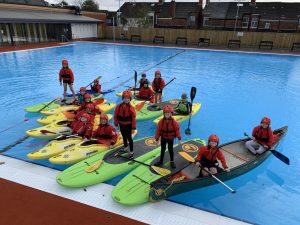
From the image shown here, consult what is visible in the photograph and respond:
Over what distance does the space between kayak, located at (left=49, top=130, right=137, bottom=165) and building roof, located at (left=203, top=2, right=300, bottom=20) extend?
37.1 metres

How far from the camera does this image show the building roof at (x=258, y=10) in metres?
36.1

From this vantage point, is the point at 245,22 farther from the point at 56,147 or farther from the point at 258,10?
the point at 56,147

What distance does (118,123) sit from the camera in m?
6.18

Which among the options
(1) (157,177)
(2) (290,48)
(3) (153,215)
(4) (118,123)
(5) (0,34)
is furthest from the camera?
(2) (290,48)

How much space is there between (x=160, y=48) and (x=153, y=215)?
88.3 ft

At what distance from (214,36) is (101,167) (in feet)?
98.2

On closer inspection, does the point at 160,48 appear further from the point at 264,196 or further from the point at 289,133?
the point at 264,196

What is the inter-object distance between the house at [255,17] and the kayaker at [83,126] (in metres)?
33.4

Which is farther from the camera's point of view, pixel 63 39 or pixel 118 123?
pixel 63 39

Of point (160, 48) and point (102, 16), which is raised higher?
point (102, 16)

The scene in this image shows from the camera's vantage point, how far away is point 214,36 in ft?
105

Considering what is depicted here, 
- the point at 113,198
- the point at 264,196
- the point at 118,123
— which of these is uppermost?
the point at 118,123

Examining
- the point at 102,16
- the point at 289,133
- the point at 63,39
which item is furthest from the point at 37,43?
the point at 289,133

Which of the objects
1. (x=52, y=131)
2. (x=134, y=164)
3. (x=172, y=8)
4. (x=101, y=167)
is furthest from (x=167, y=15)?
(x=101, y=167)
